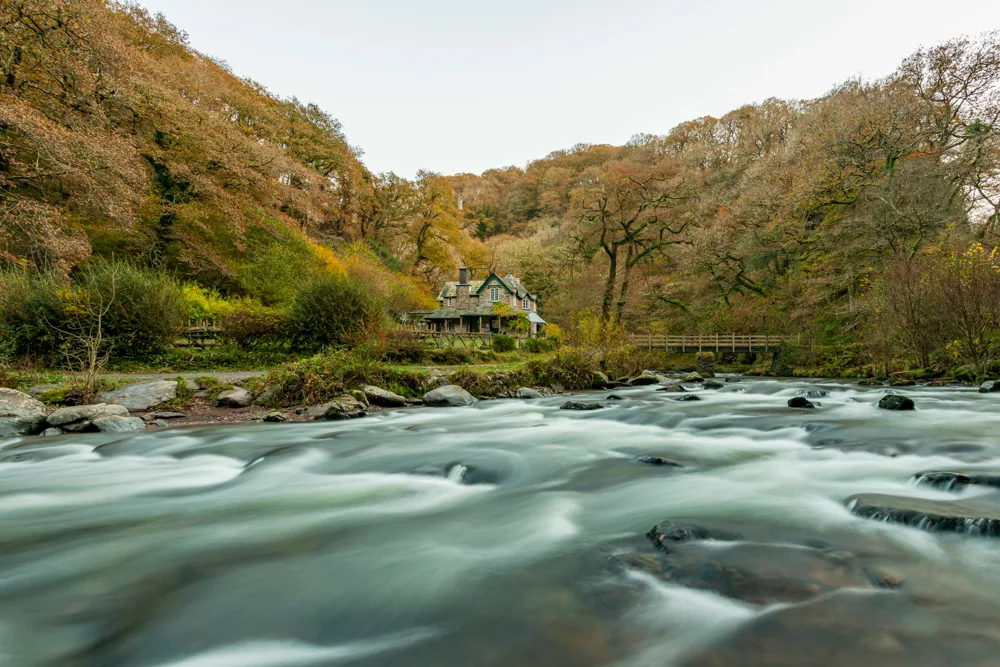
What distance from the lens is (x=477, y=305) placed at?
142 feet

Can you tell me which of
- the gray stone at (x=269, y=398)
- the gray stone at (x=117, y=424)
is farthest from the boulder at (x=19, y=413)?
the gray stone at (x=269, y=398)

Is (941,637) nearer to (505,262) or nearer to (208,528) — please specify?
(208,528)

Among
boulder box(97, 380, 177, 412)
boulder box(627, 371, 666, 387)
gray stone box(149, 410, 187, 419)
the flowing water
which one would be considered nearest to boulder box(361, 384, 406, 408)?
gray stone box(149, 410, 187, 419)

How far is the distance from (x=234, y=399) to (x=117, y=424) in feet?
7.54

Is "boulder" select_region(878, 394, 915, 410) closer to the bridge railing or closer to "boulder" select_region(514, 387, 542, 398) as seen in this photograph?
"boulder" select_region(514, 387, 542, 398)

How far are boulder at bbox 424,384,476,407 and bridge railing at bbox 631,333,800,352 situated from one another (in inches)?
601

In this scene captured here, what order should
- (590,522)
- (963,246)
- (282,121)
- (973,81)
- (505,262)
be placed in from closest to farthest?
(590,522) < (963,246) < (973,81) < (282,121) < (505,262)

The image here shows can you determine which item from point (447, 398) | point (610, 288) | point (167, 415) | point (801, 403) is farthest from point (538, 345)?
point (167, 415)

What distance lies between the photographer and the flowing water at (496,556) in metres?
2.23

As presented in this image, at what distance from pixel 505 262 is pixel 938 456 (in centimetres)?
4943

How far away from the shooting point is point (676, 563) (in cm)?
287

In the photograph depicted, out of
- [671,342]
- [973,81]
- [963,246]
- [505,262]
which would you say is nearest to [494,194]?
[505,262]

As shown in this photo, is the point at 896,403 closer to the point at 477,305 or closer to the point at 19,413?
the point at 19,413

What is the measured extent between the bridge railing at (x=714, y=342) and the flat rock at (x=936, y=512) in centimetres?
2173
